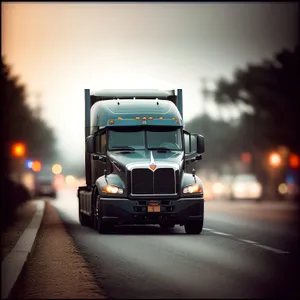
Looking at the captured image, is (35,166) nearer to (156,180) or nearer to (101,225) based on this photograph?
(101,225)

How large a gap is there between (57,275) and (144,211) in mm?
8857

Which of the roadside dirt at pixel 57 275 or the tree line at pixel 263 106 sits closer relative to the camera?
the roadside dirt at pixel 57 275

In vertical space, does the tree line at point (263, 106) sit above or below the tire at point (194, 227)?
above

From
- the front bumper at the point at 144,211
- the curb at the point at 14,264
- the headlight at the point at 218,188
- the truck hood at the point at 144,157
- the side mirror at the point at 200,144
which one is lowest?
the headlight at the point at 218,188

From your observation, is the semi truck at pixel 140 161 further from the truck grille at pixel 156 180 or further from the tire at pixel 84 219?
the tire at pixel 84 219

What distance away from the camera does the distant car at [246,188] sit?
65.2 metres

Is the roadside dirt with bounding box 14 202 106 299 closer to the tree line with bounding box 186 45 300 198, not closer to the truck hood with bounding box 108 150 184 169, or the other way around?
the truck hood with bounding box 108 150 184 169

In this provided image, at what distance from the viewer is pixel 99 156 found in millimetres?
25375

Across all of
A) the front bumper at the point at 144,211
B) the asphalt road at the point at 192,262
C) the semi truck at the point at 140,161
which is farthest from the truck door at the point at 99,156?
the front bumper at the point at 144,211

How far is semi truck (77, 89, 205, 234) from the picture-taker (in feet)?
77.7

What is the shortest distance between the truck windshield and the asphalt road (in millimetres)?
2299

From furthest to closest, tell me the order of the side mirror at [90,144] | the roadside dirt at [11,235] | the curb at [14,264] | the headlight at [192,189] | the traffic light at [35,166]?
the traffic light at [35,166] < the side mirror at [90,144] < the headlight at [192,189] < the roadside dirt at [11,235] < the curb at [14,264]

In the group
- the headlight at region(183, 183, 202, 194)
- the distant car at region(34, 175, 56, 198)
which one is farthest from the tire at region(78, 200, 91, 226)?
the distant car at region(34, 175, 56, 198)

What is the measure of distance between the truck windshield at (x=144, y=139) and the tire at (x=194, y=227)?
2035 millimetres
